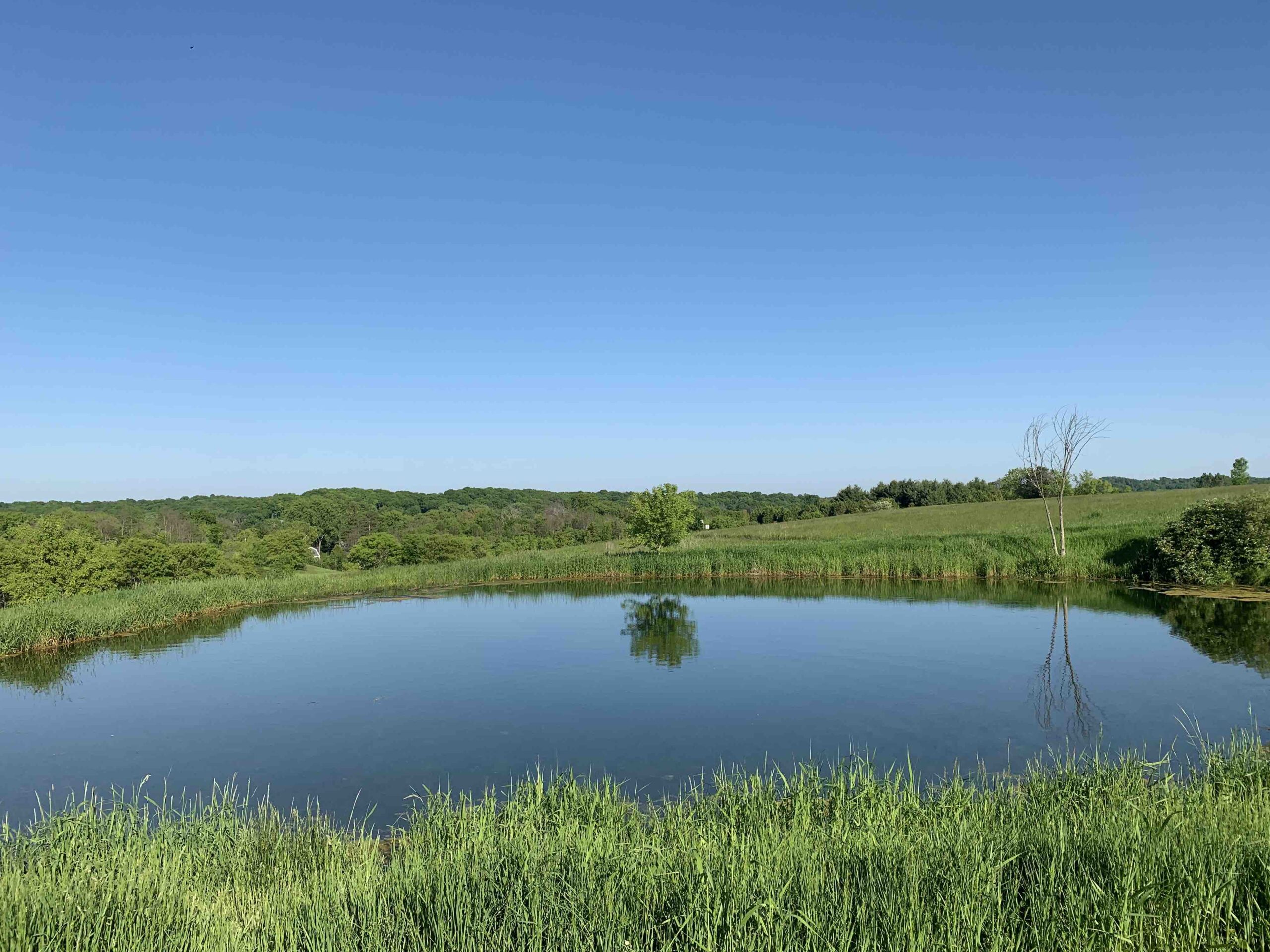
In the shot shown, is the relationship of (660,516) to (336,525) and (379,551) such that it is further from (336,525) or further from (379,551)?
(336,525)

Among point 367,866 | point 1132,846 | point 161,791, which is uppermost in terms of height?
point 1132,846

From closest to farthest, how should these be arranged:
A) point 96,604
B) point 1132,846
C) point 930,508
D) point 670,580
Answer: point 1132,846
point 96,604
point 670,580
point 930,508

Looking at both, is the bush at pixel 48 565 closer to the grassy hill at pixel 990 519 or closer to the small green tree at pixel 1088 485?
the grassy hill at pixel 990 519

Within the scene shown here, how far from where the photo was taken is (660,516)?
3903 cm

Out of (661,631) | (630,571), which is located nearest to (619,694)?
(661,631)

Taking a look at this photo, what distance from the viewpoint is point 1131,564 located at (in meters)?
25.7

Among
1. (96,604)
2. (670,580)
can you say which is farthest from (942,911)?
(670,580)

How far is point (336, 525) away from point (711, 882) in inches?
3066

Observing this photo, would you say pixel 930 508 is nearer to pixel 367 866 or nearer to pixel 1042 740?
pixel 1042 740

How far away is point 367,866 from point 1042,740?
29.1ft

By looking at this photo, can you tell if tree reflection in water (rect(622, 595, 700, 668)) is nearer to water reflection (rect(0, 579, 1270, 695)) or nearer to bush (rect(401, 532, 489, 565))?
water reflection (rect(0, 579, 1270, 695))

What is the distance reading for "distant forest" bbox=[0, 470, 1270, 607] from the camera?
2708cm

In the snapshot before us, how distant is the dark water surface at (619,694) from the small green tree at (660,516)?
15.7 meters

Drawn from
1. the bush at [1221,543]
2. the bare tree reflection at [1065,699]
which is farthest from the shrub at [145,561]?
the bush at [1221,543]
